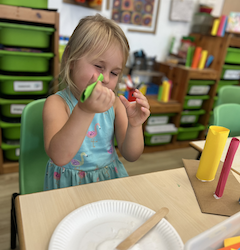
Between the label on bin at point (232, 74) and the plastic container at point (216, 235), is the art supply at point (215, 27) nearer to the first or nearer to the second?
the label on bin at point (232, 74)

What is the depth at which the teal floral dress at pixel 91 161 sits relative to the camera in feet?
2.86

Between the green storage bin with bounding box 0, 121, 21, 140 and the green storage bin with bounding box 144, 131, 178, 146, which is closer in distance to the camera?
the green storage bin with bounding box 0, 121, 21, 140

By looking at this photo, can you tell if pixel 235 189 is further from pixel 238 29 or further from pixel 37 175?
pixel 238 29

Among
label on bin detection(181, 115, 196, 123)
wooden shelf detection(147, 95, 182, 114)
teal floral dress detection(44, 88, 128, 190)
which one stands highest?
teal floral dress detection(44, 88, 128, 190)

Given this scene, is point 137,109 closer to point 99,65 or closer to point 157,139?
point 99,65

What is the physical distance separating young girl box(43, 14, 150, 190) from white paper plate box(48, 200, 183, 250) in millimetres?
181

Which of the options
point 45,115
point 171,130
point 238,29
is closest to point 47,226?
point 45,115

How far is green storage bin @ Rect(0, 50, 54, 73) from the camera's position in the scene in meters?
1.46

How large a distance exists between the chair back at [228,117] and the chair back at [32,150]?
0.89 metres

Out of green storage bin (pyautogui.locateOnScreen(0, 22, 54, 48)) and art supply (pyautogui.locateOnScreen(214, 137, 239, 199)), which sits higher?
green storage bin (pyautogui.locateOnScreen(0, 22, 54, 48))

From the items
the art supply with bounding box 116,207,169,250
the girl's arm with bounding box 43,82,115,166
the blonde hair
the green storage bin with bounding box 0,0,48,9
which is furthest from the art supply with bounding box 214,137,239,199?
the green storage bin with bounding box 0,0,48,9

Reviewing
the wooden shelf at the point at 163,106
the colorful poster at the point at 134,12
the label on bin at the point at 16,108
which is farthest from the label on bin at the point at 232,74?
the label on bin at the point at 16,108

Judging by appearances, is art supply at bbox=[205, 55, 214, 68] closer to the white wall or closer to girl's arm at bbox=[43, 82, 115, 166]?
the white wall

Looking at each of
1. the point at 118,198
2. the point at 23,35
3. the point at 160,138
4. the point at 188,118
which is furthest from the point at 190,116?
the point at 118,198
